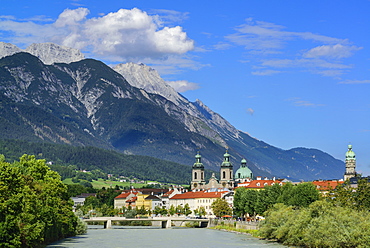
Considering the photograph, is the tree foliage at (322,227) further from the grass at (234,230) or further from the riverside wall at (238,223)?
the riverside wall at (238,223)

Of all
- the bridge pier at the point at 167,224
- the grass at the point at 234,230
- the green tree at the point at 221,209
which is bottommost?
the grass at the point at 234,230

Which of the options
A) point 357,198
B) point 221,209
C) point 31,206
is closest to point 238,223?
point 357,198

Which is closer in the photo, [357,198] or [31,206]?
[31,206]

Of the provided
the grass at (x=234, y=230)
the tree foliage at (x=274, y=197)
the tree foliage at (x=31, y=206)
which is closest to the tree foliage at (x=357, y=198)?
the tree foliage at (x=274, y=197)

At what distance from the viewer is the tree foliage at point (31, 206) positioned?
64.7 meters

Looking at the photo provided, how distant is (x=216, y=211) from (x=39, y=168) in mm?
94557

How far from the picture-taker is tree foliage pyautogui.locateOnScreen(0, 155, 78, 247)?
64.7m

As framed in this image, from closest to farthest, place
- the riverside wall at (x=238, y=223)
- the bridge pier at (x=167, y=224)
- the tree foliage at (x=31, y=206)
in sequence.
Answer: the tree foliage at (x=31, y=206)
the riverside wall at (x=238, y=223)
the bridge pier at (x=167, y=224)

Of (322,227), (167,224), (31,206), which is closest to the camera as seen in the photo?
(31,206)

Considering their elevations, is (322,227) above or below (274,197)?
below

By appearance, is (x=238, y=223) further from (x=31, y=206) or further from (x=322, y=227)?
(x=31, y=206)

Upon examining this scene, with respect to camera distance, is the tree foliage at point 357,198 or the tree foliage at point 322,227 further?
the tree foliage at point 357,198

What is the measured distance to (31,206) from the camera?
71.4 metres

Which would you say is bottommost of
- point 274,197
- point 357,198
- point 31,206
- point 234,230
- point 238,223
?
point 234,230
